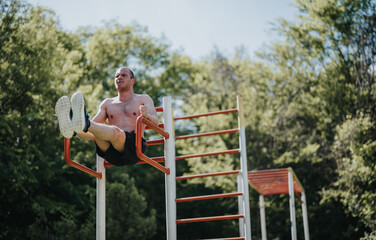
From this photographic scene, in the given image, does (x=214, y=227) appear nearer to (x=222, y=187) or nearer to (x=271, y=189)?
(x=222, y=187)

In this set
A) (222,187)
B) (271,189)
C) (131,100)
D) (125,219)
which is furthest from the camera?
(222,187)

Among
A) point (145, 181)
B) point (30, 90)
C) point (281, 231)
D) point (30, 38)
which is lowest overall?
point (281, 231)

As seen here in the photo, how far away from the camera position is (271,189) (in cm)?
858

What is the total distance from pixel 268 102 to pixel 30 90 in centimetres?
675

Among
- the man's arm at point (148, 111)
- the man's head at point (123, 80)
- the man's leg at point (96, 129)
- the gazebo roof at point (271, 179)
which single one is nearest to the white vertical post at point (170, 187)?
the man's arm at point (148, 111)

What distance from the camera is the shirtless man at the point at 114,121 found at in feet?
10.4

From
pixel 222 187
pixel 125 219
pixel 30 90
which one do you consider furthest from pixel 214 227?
pixel 30 90

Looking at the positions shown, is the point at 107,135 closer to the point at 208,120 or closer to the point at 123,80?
the point at 123,80

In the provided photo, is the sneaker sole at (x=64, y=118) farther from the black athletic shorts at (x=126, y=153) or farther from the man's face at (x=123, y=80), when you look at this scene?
the man's face at (x=123, y=80)

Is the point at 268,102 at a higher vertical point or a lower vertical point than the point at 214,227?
higher

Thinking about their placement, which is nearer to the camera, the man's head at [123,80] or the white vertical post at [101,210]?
the man's head at [123,80]

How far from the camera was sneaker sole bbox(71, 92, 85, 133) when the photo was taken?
3117mm

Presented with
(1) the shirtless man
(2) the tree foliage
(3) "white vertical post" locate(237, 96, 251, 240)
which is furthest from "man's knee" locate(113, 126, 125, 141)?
(2) the tree foliage

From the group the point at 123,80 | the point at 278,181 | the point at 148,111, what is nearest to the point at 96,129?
the point at 148,111
